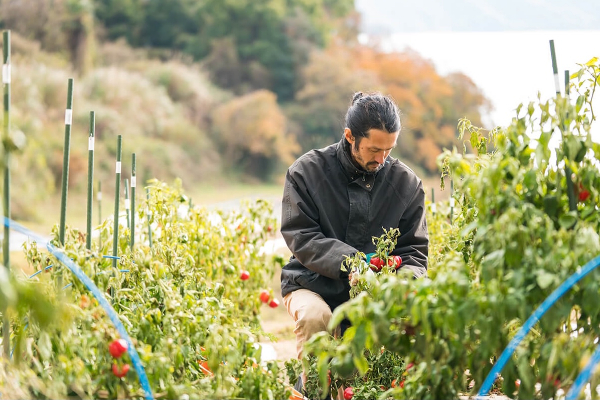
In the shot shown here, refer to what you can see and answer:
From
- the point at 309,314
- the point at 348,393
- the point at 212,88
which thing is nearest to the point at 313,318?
the point at 309,314

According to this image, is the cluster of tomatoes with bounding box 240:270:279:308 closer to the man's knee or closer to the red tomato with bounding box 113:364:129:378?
the man's knee

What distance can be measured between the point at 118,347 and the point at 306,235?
976 mm

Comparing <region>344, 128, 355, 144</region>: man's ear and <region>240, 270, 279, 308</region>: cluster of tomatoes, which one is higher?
<region>344, 128, 355, 144</region>: man's ear

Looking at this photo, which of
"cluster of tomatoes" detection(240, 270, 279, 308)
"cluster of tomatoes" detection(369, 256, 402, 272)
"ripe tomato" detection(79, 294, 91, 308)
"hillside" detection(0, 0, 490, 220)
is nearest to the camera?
"ripe tomato" detection(79, 294, 91, 308)

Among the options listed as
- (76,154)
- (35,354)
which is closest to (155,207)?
(35,354)

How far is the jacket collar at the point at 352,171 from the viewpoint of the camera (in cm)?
248

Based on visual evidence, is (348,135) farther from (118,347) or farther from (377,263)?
(118,347)

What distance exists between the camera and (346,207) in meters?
2.50

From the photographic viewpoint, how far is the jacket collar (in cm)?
248

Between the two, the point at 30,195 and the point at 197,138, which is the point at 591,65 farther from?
the point at 197,138

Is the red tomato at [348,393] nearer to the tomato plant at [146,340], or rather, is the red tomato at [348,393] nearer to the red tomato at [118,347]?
the tomato plant at [146,340]

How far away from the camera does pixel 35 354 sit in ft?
6.05

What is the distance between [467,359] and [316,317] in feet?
2.71

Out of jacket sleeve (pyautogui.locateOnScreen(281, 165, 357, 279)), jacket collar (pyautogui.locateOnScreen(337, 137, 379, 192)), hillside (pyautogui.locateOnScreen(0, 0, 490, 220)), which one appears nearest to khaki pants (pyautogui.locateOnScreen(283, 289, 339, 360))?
jacket sleeve (pyautogui.locateOnScreen(281, 165, 357, 279))
